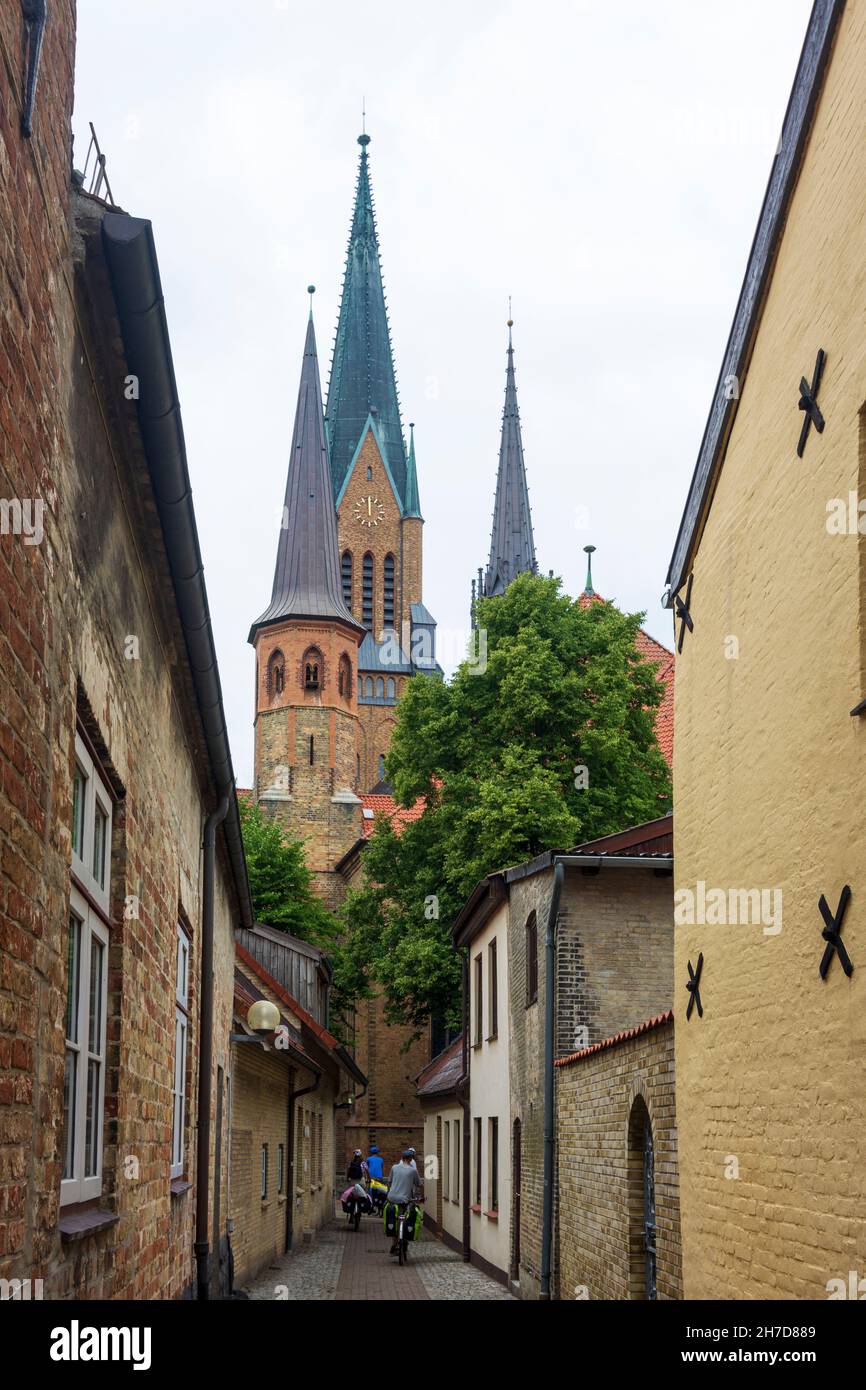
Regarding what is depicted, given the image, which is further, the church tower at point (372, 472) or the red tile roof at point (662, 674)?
the church tower at point (372, 472)

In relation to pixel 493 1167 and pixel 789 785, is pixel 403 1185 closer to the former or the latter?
pixel 493 1167

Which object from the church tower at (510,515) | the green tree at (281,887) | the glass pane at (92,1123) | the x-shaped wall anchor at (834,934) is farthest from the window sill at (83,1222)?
the church tower at (510,515)

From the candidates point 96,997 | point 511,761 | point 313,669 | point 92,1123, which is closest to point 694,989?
point 96,997

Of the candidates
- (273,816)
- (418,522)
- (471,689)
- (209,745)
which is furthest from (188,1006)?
(418,522)

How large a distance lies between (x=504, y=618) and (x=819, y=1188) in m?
25.3

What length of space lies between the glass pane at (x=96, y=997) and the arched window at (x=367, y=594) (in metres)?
69.3

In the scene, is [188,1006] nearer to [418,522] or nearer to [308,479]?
[308,479]

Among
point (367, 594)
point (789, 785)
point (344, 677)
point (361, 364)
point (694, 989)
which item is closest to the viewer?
point (789, 785)

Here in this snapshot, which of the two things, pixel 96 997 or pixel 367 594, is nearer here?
pixel 96 997

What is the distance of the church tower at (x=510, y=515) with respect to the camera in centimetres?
5656

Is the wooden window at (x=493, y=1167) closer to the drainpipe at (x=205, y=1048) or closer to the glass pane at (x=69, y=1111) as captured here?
the drainpipe at (x=205, y=1048)

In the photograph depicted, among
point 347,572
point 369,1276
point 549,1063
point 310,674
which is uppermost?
point 347,572

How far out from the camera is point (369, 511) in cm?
7738

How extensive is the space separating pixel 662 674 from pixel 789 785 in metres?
31.0
